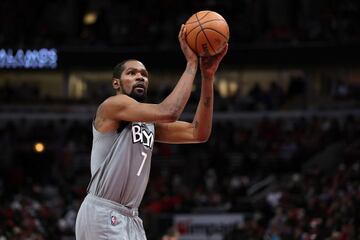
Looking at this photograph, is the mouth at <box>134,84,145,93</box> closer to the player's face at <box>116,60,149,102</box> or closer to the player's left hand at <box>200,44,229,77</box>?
the player's face at <box>116,60,149,102</box>

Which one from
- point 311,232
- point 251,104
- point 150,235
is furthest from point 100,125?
point 251,104

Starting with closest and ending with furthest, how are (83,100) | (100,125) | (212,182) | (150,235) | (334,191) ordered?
(100,125)
(334,191)
(150,235)
(212,182)
(83,100)

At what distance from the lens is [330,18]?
82.8 feet

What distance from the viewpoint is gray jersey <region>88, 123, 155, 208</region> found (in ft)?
20.1

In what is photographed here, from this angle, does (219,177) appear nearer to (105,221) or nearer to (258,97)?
(258,97)

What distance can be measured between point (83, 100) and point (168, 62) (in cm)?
319

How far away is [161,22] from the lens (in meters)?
27.6

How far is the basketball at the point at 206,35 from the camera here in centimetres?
615

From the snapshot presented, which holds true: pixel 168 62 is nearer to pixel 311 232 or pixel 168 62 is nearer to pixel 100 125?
pixel 311 232

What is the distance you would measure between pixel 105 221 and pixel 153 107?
2.88ft

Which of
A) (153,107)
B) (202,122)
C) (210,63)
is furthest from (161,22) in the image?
(153,107)

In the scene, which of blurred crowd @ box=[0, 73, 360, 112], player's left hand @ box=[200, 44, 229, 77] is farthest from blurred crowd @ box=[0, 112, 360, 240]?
player's left hand @ box=[200, 44, 229, 77]

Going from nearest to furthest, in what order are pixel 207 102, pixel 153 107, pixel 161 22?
pixel 153 107 < pixel 207 102 < pixel 161 22

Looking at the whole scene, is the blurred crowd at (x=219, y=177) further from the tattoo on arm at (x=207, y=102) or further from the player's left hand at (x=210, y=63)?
the player's left hand at (x=210, y=63)
